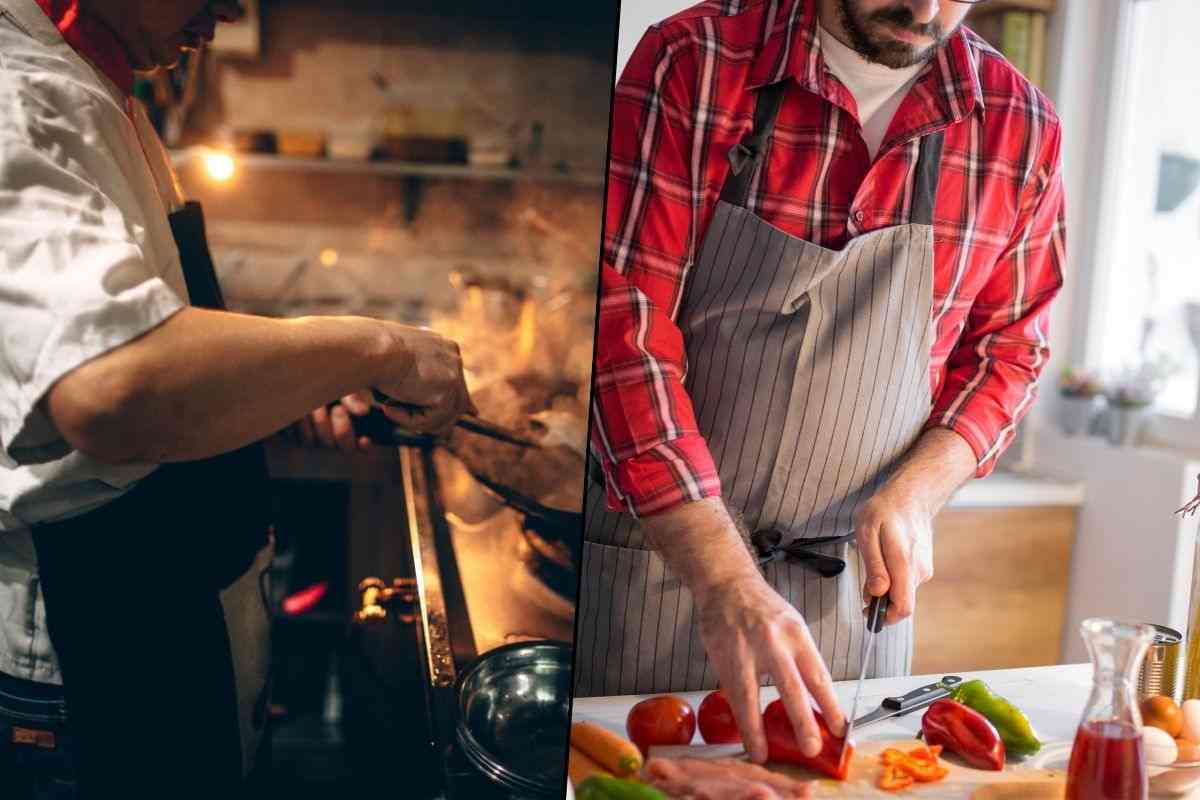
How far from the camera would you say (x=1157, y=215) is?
9.47 feet

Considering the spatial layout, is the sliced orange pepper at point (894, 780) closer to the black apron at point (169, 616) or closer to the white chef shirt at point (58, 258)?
the black apron at point (169, 616)

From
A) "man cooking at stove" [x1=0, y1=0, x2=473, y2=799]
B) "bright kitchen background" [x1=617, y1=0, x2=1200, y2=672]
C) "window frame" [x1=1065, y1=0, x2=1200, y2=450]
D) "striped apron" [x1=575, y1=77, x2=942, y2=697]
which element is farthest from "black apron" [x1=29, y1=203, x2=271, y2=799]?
"window frame" [x1=1065, y1=0, x2=1200, y2=450]

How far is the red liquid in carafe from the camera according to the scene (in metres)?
0.89

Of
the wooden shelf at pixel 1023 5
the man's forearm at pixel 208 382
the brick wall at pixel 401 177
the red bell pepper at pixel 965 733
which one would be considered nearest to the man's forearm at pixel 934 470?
the red bell pepper at pixel 965 733

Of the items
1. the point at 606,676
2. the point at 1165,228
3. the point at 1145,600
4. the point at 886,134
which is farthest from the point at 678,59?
the point at 1165,228

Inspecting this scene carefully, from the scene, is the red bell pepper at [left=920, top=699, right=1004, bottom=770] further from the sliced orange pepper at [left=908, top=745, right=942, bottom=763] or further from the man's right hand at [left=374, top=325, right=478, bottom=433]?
the man's right hand at [left=374, top=325, right=478, bottom=433]

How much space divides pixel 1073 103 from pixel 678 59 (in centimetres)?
214

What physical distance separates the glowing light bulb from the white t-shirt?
2.59 ft

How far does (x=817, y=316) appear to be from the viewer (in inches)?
49.9

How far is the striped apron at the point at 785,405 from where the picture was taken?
4.08ft

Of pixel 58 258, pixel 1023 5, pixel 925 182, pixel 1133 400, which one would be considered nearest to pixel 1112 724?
pixel 925 182

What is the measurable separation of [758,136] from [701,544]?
0.49 m

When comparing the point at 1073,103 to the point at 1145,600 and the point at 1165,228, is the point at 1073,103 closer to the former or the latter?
the point at 1165,228

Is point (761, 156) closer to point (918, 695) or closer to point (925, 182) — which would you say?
point (925, 182)
